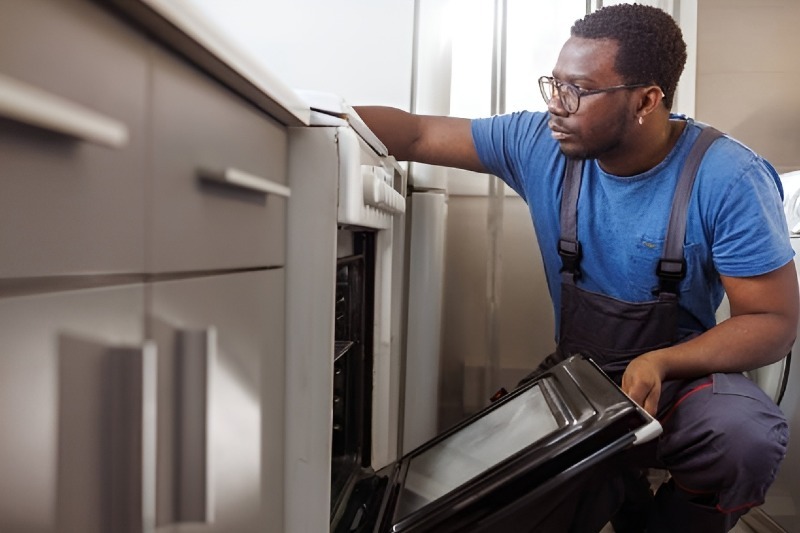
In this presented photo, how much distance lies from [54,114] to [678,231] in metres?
1.12

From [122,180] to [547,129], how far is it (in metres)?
1.15

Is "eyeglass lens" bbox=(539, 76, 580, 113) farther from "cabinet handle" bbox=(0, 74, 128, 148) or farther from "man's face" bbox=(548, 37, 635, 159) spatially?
"cabinet handle" bbox=(0, 74, 128, 148)

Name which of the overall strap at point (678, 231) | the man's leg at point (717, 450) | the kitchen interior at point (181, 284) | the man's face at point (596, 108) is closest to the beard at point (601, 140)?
the man's face at point (596, 108)

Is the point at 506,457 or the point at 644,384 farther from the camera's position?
the point at 644,384

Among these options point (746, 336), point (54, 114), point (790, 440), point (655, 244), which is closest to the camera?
point (54, 114)

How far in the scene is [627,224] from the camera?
4.14ft

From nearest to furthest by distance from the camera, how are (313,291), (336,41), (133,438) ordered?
(133,438) → (313,291) → (336,41)

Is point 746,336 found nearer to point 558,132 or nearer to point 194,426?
point 558,132

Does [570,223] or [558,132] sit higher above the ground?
[558,132]

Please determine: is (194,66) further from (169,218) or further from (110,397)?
(110,397)

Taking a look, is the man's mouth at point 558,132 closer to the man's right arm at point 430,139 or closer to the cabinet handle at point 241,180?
the man's right arm at point 430,139

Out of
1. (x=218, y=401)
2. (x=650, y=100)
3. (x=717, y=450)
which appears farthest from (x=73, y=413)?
(x=650, y=100)

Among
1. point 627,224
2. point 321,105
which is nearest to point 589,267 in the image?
point 627,224

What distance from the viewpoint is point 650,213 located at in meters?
1.24
